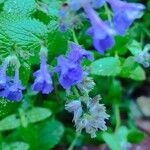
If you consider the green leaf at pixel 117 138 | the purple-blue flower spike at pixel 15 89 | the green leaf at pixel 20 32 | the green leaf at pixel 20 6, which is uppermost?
the green leaf at pixel 20 6

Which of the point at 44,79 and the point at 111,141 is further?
the point at 111,141

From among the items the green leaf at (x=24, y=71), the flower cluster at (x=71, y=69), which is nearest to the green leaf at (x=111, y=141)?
the green leaf at (x=24, y=71)

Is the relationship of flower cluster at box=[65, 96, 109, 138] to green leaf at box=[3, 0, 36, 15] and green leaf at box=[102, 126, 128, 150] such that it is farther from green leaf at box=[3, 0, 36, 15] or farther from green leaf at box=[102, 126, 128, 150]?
green leaf at box=[102, 126, 128, 150]

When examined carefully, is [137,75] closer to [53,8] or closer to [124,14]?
[53,8]

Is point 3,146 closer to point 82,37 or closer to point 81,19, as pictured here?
point 82,37

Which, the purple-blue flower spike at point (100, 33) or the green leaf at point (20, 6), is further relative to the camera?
the green leaf at point (20, 6)

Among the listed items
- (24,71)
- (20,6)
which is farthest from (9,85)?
(20,6)

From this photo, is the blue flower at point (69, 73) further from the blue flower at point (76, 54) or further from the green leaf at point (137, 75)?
the green leaf at point (137, 75)
